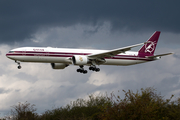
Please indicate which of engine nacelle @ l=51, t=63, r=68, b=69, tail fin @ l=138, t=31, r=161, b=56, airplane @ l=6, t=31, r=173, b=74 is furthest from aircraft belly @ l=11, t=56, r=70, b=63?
tail fin @ l=138, t=31, r=161, b=56

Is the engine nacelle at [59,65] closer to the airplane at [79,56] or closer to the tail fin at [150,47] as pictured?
the airplane at [79,56]

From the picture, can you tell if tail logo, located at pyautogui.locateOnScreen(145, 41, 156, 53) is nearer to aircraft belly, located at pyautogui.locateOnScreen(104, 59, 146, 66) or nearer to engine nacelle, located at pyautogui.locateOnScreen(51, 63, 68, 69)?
Answer: aircraft belly, located at pyautogui.locateOnScreen(104, 59, 146, 66)

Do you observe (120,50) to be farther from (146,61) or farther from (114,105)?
(114,105)

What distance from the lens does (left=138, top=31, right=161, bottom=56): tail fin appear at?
53.2 meters

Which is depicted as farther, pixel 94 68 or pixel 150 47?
pixel 150 47

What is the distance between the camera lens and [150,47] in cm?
5462

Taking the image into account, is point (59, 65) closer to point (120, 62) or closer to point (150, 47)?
point (120, 62)

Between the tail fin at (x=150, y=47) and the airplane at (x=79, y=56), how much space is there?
65cm

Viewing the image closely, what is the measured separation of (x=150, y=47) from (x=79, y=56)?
57.6 ft

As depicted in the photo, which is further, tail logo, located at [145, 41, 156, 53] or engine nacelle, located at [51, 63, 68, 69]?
tail logo, located at [145, 41, 156, 53]

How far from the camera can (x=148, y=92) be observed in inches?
1312

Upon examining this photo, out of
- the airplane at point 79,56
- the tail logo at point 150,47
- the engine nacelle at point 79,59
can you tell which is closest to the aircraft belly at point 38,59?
the airplane at point 79,56

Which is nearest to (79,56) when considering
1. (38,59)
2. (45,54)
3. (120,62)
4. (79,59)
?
(79,59)

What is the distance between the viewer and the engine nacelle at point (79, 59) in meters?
43.3
